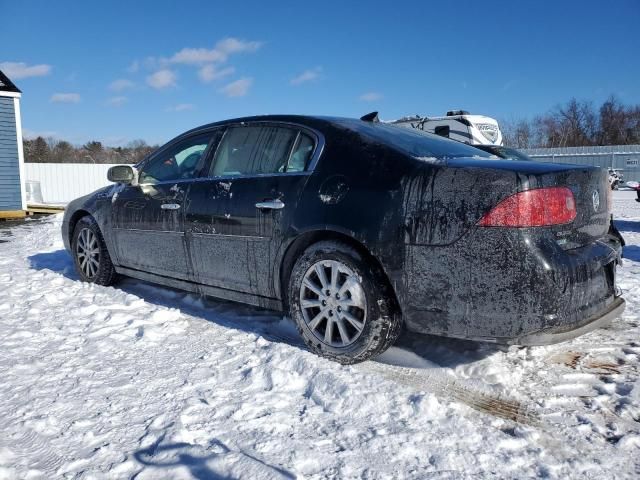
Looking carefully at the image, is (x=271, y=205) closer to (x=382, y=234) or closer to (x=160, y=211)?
(x=382, y=234)

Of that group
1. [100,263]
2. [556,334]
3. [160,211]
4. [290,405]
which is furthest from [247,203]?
[100,263]

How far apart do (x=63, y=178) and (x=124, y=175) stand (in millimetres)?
22086

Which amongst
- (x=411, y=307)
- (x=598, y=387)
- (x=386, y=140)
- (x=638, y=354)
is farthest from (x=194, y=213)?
(x=638, y=354)

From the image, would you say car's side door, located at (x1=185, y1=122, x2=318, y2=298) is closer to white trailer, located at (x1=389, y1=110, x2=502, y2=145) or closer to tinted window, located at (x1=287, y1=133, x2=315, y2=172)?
tinted window, located at (x1=287, y1=133, x2=315, y2=172)

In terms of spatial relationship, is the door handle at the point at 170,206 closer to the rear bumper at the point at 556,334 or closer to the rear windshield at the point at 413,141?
the rear windshield at the point at 413,141

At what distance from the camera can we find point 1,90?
42.5ft

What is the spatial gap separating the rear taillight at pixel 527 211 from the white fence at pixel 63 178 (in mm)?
23434

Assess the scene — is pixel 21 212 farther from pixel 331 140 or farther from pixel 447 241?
A: pixel 447 241

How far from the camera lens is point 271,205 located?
316cm

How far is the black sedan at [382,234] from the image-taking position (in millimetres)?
2385

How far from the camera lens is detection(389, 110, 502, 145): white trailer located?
1470 centimetres

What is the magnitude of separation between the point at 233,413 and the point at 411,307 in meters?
1.05

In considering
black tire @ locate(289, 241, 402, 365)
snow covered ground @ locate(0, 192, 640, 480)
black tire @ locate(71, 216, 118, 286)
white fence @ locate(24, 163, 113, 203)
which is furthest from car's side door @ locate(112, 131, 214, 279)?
white fence @ locate(24, 163, 113, 203)

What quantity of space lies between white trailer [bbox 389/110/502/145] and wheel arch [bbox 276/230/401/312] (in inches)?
478
